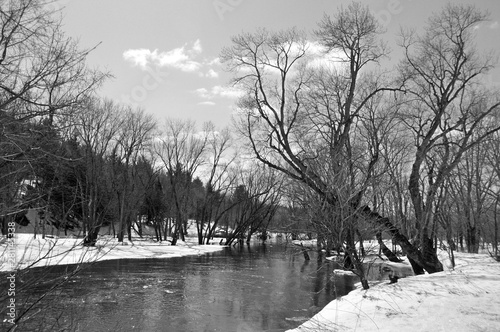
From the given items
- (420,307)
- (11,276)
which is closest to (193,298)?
(420,307)

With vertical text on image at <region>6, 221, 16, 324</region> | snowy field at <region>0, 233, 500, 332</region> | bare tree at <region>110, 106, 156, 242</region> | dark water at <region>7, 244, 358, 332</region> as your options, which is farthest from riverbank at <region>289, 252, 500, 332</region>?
bare tree at <region>110, 106, 156, 242</region>

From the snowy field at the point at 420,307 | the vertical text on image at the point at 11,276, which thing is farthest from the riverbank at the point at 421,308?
the vertical text on image at the point at 11,276

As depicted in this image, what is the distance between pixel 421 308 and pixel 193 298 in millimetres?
7114

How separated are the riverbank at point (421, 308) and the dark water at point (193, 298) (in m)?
1.42

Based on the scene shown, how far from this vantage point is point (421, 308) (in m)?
8.18

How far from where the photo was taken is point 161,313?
401 inches

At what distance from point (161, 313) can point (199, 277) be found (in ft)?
22.2

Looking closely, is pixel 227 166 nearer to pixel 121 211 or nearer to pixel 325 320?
pixel 121 211

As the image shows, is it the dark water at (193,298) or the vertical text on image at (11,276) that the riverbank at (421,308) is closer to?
the dark water at (193,298)

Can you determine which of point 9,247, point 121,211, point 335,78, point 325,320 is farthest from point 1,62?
point 121,211

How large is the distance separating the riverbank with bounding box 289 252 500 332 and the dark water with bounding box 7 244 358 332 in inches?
56.0

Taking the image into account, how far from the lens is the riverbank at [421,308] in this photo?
7148mm

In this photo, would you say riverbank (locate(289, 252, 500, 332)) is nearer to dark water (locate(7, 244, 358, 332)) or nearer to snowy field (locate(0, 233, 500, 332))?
snowy field (locate(0, 233, 500, 332))

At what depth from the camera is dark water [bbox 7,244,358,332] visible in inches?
360
